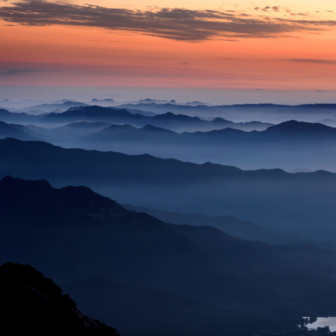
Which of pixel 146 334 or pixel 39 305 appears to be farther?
pixel 146 334

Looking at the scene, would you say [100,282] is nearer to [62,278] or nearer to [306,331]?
[62,278]

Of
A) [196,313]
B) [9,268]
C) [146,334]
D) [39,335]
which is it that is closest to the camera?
[39,335]

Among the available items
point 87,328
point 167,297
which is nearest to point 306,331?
point 167,297

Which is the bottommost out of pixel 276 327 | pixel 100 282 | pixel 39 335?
pixel 276 327

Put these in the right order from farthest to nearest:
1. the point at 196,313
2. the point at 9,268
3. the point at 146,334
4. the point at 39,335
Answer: the point at 196,313
the point at 146,334
the point at 9,268
the point at 39,335

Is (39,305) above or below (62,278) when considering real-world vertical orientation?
above

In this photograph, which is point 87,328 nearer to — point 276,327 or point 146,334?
point 146,334

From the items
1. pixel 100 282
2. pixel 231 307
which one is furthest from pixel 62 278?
pixel 231 307
